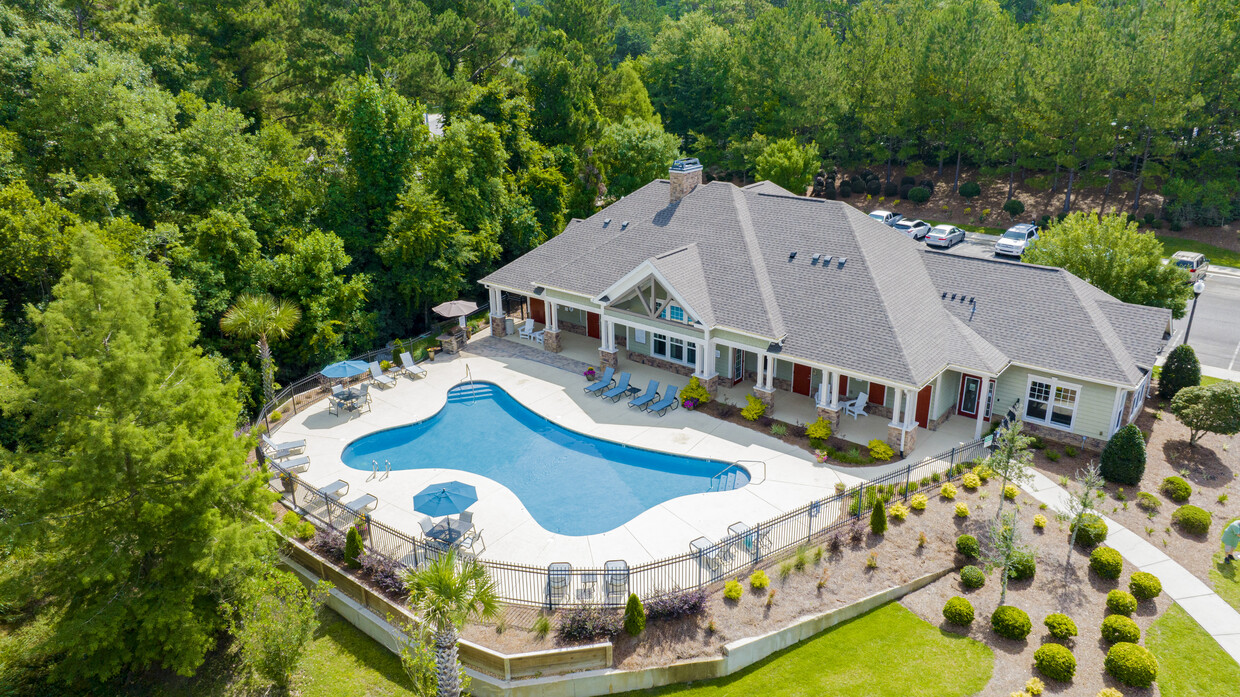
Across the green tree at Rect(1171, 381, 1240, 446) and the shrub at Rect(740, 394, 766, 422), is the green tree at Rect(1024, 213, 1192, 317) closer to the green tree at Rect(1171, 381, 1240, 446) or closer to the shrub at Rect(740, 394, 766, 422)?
the green tree at Rect(1171, 381, 1240, 446)

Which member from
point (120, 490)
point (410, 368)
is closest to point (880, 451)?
point (410, 368)

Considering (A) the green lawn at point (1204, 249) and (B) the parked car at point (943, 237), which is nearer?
(A) the green lawn at point (1204, 249)

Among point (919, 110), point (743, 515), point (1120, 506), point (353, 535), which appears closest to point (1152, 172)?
point (919, 110)

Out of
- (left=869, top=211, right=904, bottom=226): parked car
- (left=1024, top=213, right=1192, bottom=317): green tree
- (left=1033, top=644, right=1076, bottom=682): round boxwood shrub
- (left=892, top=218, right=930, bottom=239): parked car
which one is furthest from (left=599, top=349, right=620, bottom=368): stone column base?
(left=869, top=211, right=904, bottom=226): parked car

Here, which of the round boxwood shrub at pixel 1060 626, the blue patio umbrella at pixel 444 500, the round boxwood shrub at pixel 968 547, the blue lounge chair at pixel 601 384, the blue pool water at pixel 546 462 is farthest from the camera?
the blue lounge chair at pixel 601 384

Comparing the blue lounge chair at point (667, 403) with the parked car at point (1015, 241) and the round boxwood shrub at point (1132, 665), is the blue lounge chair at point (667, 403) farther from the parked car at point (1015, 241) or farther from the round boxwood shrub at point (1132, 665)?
the parked car at point (1015, 241)

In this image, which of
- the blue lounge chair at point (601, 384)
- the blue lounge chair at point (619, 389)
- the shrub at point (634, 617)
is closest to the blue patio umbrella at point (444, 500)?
the shrub at point (634, 617)

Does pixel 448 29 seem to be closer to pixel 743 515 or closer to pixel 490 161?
pixel 490 161
